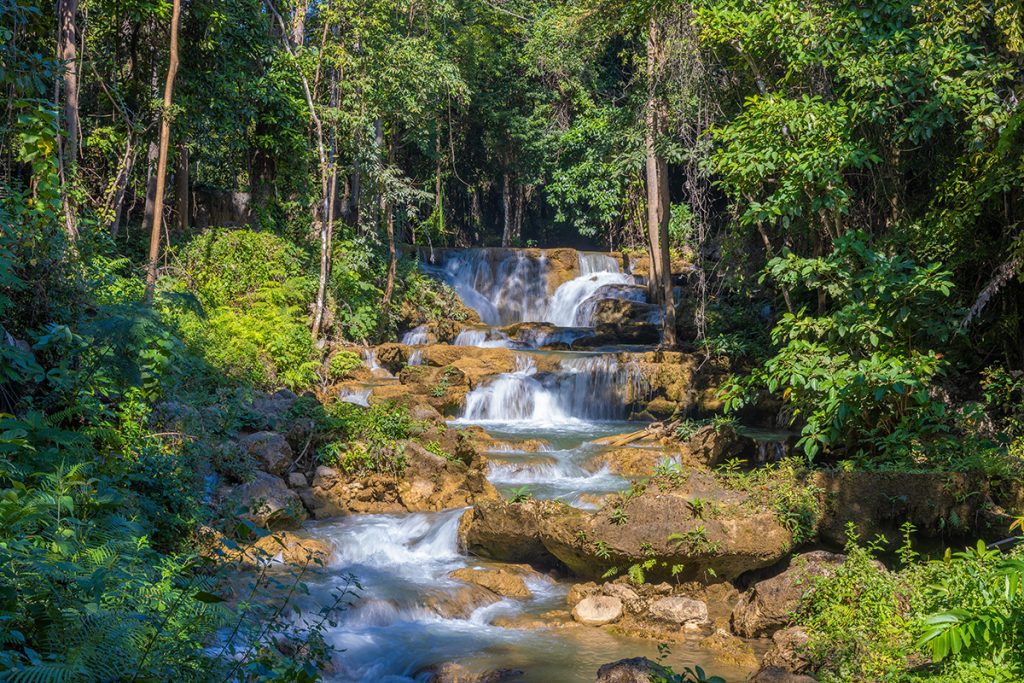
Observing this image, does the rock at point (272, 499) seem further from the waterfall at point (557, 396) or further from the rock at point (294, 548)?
the waterfall at point (557, 396)

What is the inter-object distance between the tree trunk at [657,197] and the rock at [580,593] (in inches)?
→ 336

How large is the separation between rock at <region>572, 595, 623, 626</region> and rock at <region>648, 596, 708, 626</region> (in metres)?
0.32

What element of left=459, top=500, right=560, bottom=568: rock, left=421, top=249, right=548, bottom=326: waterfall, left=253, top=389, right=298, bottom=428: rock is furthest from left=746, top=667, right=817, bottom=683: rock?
left=421, top=249, right=548, bottom=326: waterfall

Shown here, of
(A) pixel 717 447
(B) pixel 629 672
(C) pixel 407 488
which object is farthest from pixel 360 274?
(B) pixel 629 672

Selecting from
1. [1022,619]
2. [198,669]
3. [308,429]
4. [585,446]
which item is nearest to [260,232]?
[308,429]

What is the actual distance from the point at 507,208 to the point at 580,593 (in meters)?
22.2

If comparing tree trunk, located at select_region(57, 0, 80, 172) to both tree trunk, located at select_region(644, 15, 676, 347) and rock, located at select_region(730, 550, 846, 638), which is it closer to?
tree trunk, located at select_region(644, 15, 676, 347)

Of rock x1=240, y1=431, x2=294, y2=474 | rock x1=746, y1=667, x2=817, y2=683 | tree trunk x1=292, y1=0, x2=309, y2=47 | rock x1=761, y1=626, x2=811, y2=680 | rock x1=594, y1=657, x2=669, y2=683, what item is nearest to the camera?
rock x1=594, y1=657, x2=669, y2=683

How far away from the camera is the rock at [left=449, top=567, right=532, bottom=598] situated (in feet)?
27.7

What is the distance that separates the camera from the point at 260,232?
17375 mm

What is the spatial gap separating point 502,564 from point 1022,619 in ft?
18.2

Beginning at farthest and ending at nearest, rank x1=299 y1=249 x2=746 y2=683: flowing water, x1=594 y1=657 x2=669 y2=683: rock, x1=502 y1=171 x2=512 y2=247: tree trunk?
x1=502 y1=171 x2=512 y2=247: tree trunk, x1=299 y1=249 x2=746 y2=683: flowing water, x1=594 y1=657 x2=669 y2=683: rock

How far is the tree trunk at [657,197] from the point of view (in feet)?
48.0

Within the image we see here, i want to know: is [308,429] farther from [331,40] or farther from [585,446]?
[331,40]
